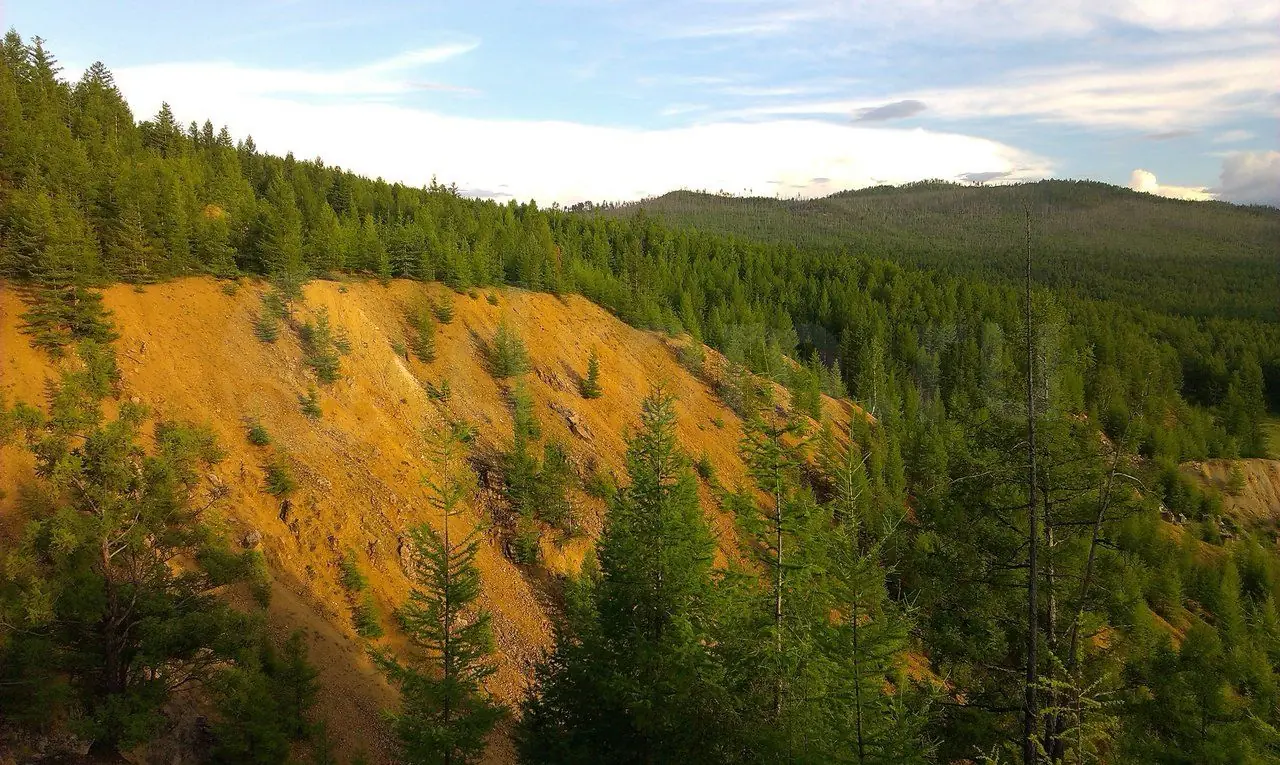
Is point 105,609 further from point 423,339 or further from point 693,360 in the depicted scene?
point 693,360

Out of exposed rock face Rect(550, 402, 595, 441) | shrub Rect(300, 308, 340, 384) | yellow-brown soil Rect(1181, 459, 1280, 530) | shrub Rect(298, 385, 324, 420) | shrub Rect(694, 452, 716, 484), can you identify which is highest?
shrub Rect(300, 308, 340, 384)

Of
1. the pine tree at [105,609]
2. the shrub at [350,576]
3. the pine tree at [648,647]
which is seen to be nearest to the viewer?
the pine tree at [648,647]

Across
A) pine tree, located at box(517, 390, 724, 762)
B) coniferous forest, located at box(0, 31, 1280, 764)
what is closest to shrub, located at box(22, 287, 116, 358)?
coniferous forest, located at box(0, 31, 1280, 764)

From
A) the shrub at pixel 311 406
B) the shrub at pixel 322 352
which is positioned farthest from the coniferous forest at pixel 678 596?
the shrub at pixel 311 406

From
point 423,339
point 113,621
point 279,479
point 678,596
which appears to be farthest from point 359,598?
point 423,339

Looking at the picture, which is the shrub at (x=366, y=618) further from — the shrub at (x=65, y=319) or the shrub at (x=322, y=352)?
the shrub at (x=65, y=319)

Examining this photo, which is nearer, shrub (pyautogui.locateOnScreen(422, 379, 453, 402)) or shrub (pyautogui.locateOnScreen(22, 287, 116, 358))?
shrub (pyautogui.locateOnScreen(22, 287, 116, 358))

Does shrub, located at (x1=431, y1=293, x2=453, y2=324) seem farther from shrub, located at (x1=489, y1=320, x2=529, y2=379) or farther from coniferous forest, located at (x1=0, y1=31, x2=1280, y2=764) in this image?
coniferous forest, located at (x1=0, y1=31, x2=1280, y2=764)

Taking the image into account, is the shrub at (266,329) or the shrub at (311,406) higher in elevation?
the shrub at (266,329)

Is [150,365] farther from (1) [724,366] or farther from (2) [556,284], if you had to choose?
(1) [724,366]
